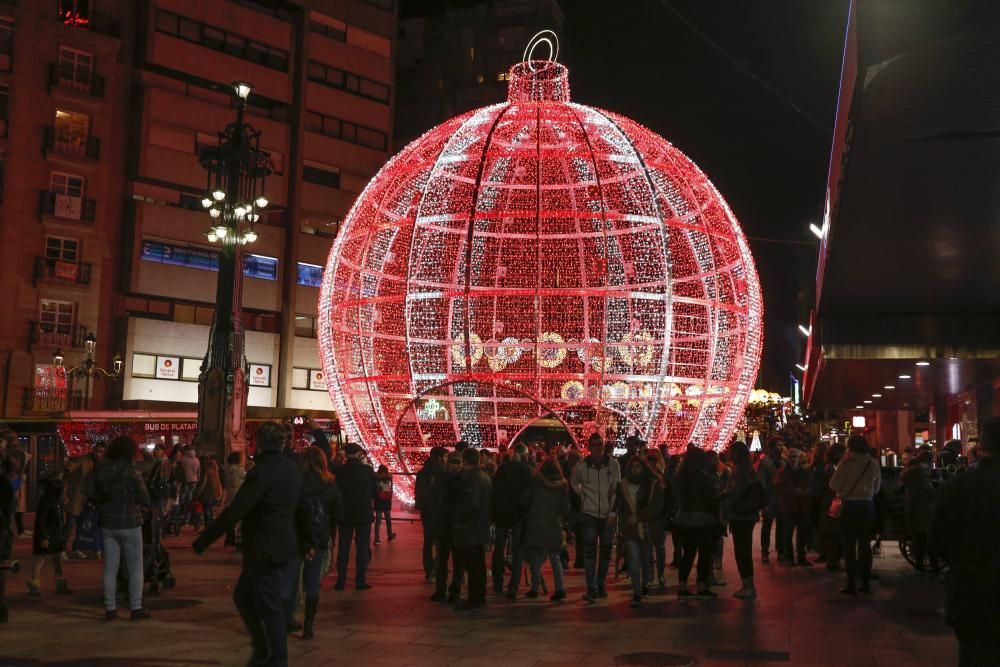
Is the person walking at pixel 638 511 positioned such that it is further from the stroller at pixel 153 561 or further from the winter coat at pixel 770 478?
the stroller at pixel 153 561

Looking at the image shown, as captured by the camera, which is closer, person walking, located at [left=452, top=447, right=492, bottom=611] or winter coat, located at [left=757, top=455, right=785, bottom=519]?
person walking, located at [left=452, top=447, right=492, bottom=611]

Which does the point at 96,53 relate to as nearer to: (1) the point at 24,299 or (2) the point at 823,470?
(1) the point at 24,299

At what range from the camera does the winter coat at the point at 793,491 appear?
46.0ft

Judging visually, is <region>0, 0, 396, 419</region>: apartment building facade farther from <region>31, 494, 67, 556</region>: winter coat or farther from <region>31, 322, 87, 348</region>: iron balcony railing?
<region>31, 494, 67, 556</region>: winter coat

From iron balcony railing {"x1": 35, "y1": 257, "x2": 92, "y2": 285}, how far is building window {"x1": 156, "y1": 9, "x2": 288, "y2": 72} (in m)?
11.1

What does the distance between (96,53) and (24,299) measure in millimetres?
10413

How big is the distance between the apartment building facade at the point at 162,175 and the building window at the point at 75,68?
0.28 ft

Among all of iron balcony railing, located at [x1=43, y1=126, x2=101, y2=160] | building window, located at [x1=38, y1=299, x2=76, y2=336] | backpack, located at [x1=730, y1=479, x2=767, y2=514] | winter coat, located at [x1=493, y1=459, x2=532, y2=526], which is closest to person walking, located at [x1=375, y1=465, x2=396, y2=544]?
winter coat, located at [x1=493, y1=459, x2=532, y2=526]

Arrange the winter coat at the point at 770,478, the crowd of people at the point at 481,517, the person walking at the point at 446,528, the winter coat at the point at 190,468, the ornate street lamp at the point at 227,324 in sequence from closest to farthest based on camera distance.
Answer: the crowd of people at the point at 481,517 < the person walking at the point at 446,528 < the winter coat at the point at 770,478 < the winter coat at the point at 190,468 < the ornate street lamp at the point at 227,324

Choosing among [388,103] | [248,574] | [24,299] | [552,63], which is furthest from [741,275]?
[388,103]

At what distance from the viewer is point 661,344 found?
16.6m

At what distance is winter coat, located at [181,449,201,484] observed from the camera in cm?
1814

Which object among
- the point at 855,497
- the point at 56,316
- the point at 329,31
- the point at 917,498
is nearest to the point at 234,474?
the point at 855,497

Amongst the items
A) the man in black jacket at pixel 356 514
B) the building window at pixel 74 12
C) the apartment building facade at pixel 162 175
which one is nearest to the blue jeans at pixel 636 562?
the man in black jacket at pixel 356 514
